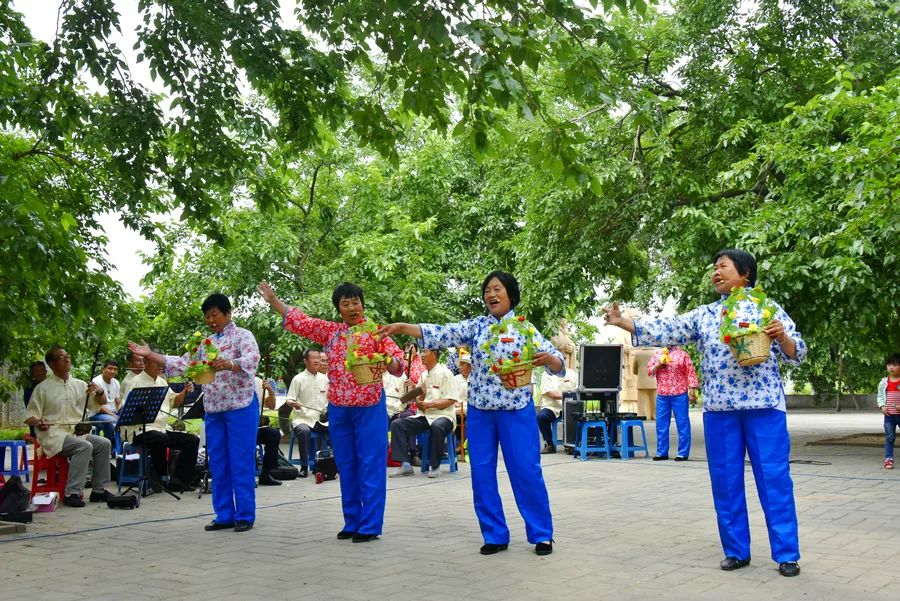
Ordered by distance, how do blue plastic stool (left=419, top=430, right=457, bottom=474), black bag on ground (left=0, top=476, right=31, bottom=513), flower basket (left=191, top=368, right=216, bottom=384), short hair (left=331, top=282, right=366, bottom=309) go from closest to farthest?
short hair (left=331, top=282, right=366, bottom=309), flower basket (left=191, top=368, right=216, bottom=384), black bag on ground (left=0, top=476, right=31, bottom=513), blue plastic stool (left=419, top=430, right=457, bottom=474)

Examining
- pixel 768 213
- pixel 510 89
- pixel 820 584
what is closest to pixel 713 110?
pixel 768 213

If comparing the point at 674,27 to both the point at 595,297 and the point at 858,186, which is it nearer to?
the point at 595,297

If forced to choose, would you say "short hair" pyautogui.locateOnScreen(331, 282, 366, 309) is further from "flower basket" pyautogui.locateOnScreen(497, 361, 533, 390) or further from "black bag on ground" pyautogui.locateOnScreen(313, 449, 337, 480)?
"black bag on ground" pyautogui.locateOnScreen(313, 449, 337, 480)

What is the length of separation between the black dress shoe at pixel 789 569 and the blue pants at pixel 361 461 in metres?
3.00

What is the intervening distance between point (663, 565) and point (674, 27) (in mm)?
13688

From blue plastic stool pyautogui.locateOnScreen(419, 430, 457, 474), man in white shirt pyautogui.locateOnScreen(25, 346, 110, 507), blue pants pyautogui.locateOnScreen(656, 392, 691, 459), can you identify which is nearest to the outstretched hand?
man in white shirt pyautogui.locateOnScreen(25, 346, 110, 507)

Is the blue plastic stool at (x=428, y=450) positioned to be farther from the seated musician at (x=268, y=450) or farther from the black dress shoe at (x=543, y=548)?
the black dress shoe at (x=543, y=548)

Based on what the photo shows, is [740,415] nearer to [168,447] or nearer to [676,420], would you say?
[168,447]

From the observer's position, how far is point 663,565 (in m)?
6.38

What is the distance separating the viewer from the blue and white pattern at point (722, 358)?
6098mm

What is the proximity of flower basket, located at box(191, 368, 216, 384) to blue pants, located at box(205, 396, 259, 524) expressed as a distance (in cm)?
32

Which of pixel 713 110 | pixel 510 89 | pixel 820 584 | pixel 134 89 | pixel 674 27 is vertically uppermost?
pixel 674 27

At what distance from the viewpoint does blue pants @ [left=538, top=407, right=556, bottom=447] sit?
1631 cm

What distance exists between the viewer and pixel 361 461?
753 cm
